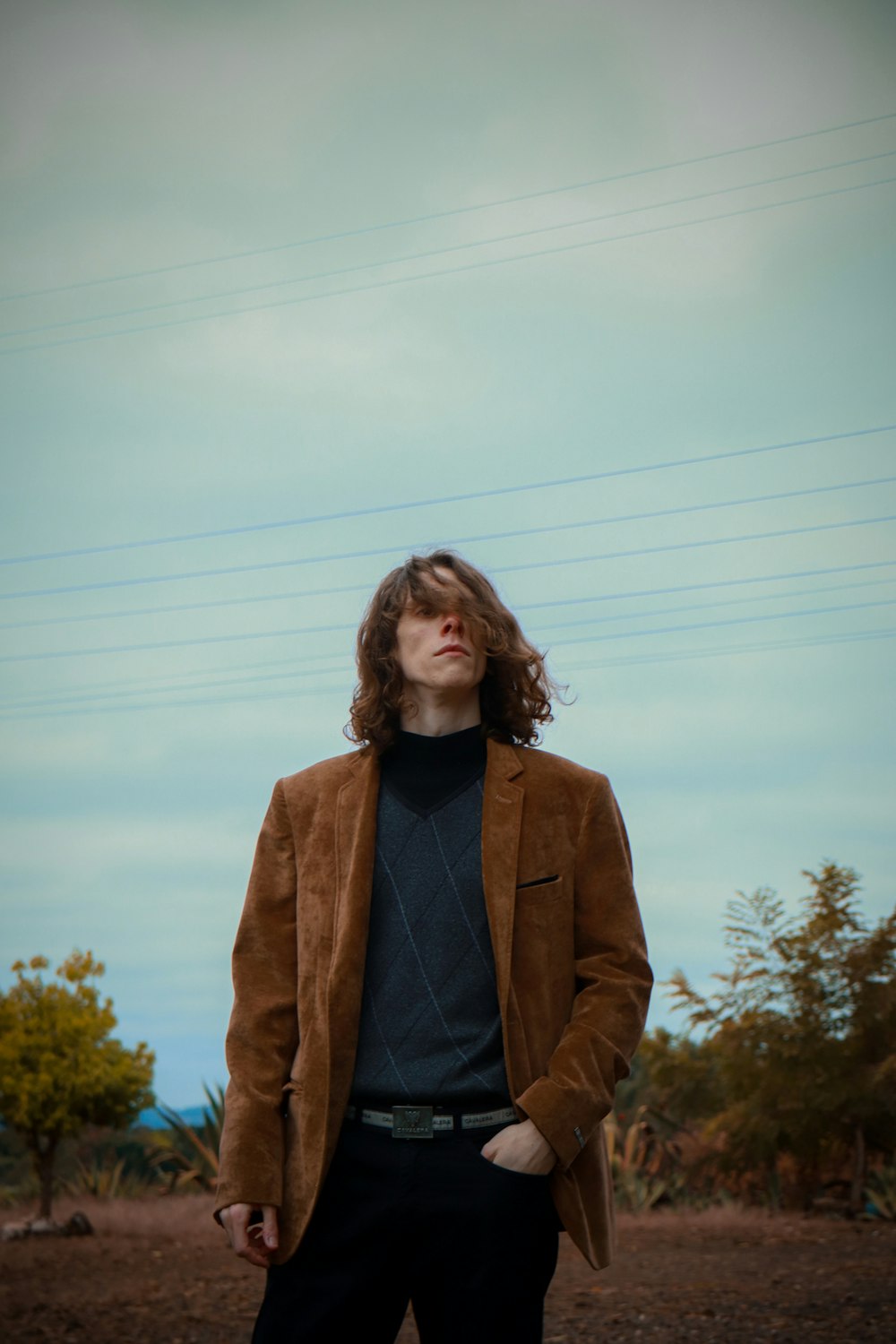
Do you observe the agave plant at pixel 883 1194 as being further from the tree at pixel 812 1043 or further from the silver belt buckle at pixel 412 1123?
the silver belt buckle at pixel 412 1123

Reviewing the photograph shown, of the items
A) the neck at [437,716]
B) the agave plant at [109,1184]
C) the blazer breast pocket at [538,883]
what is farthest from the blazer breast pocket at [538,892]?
the agave plant at [109,1184]

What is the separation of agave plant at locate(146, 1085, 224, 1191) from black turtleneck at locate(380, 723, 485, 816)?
8.60 m

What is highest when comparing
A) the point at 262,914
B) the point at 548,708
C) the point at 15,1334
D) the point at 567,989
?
the point at 548,708

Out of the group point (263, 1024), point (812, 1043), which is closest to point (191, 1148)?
point (812, 1043)

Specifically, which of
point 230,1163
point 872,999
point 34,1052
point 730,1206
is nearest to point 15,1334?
point 34,1052

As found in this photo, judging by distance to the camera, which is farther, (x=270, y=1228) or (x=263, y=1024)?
(x=263, y=1024)

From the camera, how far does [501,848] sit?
2.09 m

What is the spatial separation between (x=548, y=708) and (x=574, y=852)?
12.8 inches

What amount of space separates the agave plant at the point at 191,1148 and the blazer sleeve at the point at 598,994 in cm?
873

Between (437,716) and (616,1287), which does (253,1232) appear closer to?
(437,716)

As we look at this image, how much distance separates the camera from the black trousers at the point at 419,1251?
1927 mm

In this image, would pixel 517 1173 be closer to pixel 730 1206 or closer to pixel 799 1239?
pixel 799 1239

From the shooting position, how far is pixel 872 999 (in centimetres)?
948

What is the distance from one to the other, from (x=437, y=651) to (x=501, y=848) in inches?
14.0
